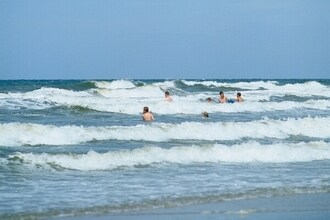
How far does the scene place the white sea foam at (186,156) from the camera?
42.4 ft

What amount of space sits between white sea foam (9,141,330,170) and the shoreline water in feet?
13.6

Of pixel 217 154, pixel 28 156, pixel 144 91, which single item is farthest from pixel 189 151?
pixel 144 91

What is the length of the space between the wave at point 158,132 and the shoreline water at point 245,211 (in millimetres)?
7705

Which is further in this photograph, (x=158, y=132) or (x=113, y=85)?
(x=113, y=85)

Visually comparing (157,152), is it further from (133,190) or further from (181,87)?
(181,87)

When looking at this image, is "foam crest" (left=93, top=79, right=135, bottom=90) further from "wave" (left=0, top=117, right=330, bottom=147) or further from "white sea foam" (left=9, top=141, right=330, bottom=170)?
"white sea foam" (left=9, top=141, right=330, bottom=170)

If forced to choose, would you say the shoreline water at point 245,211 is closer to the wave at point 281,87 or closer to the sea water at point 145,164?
the sea water at point 145,164

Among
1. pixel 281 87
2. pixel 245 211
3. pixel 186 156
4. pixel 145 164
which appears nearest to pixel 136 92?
pixel 281 87

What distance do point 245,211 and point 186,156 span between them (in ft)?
18.4

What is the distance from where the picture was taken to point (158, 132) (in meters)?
18.2

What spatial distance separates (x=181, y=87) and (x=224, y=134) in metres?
32.1

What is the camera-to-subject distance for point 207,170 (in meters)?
12.6

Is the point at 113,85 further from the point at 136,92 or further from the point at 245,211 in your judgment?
the point at 245,211

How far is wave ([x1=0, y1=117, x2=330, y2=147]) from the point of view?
16609 millimetres
